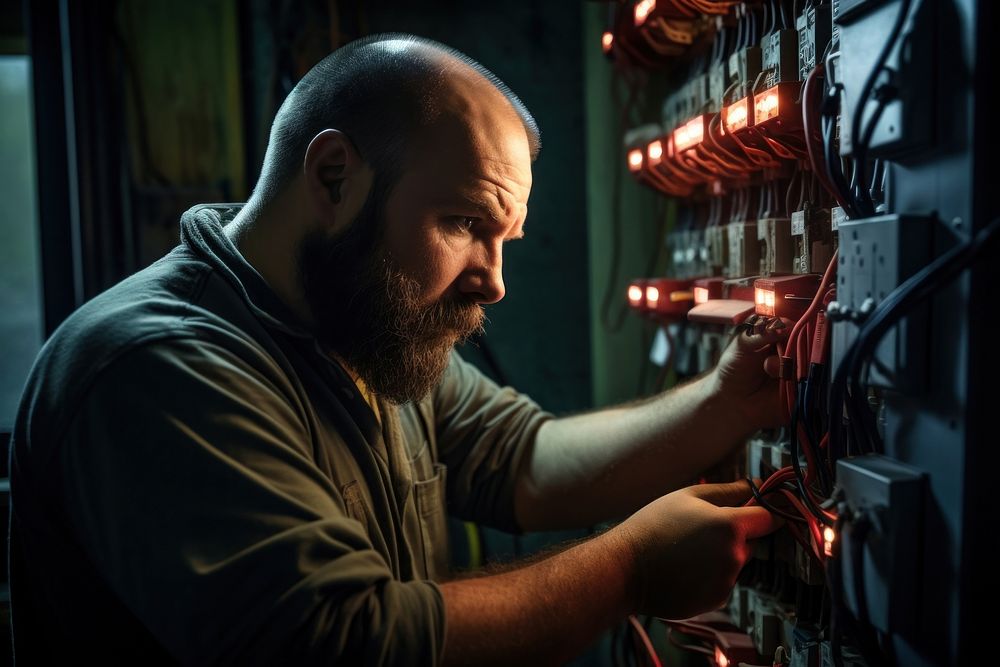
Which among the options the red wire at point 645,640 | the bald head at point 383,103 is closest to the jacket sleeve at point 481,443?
the red wire at point 645,640

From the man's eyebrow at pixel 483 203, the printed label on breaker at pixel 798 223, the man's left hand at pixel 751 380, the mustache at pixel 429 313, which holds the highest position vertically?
the man's eyebrow at pixel 483 203

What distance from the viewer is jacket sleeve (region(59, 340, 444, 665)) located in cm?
78

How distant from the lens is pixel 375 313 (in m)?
1.11

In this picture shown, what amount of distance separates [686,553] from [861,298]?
0.39 m

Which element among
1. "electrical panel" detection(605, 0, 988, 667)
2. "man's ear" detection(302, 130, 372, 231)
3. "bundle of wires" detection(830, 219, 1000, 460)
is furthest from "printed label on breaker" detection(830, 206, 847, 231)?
"man's ear" detection(302, 130, 372, 231)

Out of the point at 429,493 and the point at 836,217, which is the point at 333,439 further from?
the point at 836,217

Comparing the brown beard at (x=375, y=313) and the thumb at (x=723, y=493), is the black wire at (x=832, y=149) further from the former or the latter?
the brown beard at (x=375, y=313)

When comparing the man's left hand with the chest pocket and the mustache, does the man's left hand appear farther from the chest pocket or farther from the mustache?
the chest pocket

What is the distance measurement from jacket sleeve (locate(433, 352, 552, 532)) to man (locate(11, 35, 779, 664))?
4.3 inches

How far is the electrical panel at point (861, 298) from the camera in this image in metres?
0.76

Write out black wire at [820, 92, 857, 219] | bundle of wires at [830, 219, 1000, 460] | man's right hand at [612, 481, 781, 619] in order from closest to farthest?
bundle of wires at [830, 219, 1000, 460]
black wire at [820, 92, 857, 219]
man's right hand at [612, 481, 781, 619]

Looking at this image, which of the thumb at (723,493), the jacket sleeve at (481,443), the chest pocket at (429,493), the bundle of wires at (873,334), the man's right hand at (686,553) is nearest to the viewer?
the bundle of wires at (873,334)

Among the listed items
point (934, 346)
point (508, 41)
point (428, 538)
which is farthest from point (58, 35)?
point (934, 346)

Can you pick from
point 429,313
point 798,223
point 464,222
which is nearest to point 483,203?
point 464,222
